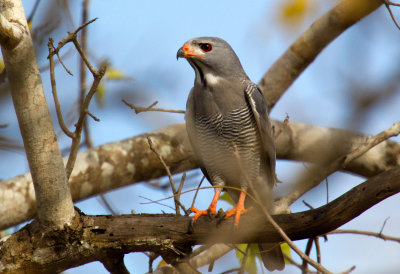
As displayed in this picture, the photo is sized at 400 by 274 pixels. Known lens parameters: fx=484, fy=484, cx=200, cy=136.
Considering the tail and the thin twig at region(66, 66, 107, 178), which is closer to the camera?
the thin twig at region(66, 66, 107, 178)

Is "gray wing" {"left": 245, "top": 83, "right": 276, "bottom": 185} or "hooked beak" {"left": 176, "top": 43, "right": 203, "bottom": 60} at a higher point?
"hooked beak" {"left": 176, "top": 43, "right": 203, "bottom": 60}

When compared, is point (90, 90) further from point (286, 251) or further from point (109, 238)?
point (286, 251)

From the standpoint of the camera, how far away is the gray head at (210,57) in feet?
15.0

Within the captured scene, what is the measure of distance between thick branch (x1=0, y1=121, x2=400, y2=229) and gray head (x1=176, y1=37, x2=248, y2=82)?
1044 millimetres

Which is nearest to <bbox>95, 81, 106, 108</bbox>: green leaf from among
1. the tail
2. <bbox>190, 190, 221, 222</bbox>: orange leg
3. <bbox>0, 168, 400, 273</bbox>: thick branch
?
<bbox>190, 190, 221, 222</bbox>: orange leg

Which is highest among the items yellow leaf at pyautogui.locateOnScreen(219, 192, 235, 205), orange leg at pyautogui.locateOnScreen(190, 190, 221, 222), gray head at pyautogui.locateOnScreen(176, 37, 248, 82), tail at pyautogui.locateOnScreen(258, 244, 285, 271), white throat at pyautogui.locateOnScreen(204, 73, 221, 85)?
gray head at pyautogui.locateOnScreen(176, 37, 248, 82)

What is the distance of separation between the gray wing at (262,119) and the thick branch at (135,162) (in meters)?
0.45

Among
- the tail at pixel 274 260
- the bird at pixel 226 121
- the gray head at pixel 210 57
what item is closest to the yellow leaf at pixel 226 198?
the bird at pixel 226 121

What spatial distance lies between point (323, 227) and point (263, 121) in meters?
1.68

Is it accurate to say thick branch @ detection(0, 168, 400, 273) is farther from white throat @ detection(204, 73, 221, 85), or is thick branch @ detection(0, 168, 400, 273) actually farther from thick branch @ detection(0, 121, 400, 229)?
white throat @ detection(204, 73, 221, 85)

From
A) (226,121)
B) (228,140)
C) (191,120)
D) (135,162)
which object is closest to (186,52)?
(191,120)

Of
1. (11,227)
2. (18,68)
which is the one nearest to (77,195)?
(11,227)

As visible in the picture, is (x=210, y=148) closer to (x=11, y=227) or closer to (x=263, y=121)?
(x=263, y=121)

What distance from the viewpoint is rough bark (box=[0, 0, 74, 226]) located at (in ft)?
8.91
